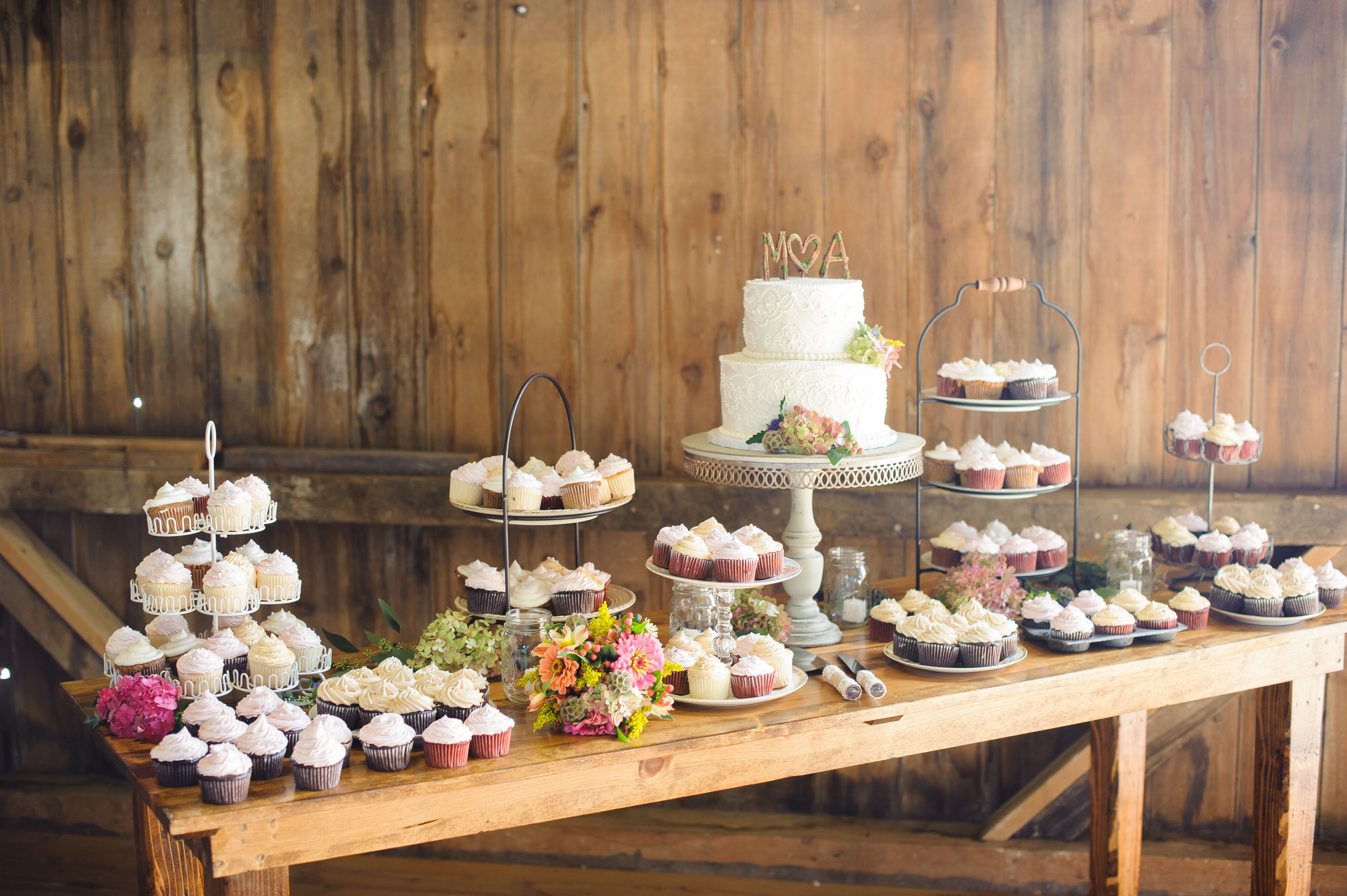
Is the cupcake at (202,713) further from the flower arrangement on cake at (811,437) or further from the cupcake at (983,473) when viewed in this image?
the cupcake at (983,473)

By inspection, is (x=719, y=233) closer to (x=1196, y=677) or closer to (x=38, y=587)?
(x=1196, y=677)

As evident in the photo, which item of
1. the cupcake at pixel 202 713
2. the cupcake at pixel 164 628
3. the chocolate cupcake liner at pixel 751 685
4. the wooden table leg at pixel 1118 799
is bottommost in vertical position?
the wooden table leg at pixel 1118 799

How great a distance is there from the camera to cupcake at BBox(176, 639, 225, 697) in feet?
7.50

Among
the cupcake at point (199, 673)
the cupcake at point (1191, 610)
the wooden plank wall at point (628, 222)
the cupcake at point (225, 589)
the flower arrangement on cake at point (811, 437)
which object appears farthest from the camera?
the wooden plank wall at point (628, 222)

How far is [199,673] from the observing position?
229cm

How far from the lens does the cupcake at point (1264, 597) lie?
287 centimetres

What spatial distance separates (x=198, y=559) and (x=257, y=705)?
57 centimetres

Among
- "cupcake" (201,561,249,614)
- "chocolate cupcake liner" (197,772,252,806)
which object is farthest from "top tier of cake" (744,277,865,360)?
→ "chocolate cupcake liner" (197,772,252,806)

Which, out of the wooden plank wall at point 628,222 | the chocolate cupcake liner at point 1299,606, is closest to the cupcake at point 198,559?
the wooden plank wall at point 628,222

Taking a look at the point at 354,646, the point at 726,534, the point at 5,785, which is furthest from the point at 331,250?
the point at 5,785

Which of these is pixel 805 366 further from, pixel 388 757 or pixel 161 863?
pixel 161 863

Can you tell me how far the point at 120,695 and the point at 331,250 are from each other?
2049 mm

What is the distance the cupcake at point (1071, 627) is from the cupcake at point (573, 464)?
3.77 ft

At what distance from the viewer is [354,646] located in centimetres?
275
